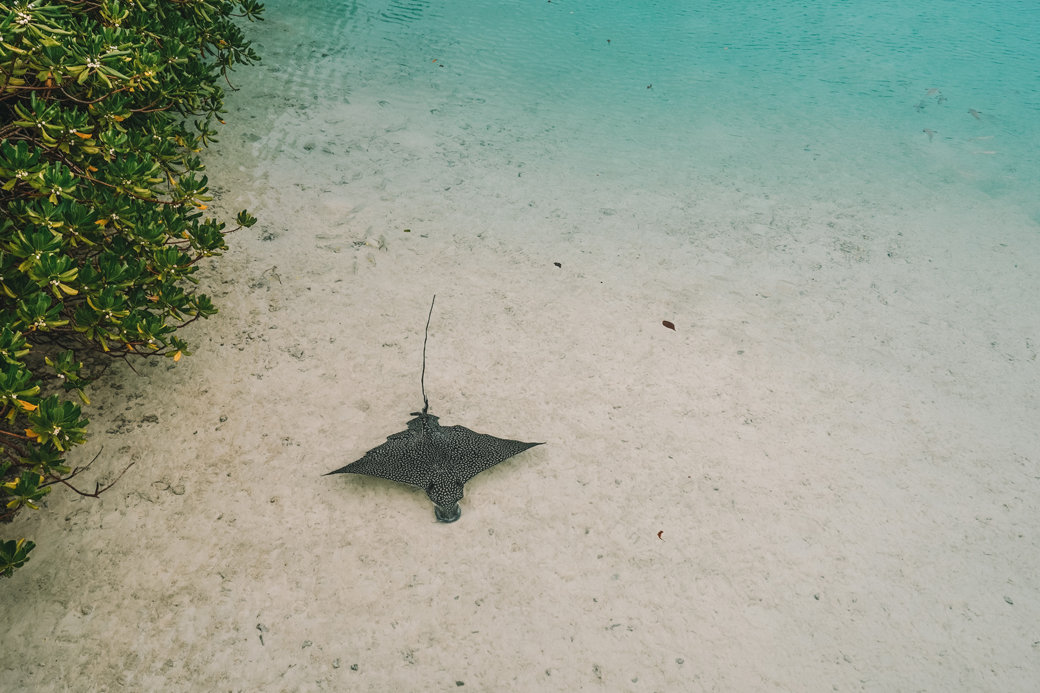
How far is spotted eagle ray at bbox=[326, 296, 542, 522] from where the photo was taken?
2832 millimetres

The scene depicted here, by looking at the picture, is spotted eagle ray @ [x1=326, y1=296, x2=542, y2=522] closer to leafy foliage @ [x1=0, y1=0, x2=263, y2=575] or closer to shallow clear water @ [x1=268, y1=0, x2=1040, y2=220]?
leafy foliage @ [x1=0, y1=0, x2=263, y2=575]

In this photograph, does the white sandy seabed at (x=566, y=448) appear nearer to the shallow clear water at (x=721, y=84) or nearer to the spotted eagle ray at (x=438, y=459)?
the spotted eagle ray at (x=438, y=459)

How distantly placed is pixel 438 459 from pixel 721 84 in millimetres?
5607

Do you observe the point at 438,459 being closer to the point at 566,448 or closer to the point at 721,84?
the point at 566,448

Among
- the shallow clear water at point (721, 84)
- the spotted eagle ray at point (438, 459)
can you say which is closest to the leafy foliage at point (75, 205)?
the spotted eagle ray at point (438, 459)

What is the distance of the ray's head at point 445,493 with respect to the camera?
281 centimetres

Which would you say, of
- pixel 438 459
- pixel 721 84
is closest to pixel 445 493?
pixel 438 459

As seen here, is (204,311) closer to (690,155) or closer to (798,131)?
(690,155)

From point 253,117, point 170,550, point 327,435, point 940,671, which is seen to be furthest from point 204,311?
point 940,671

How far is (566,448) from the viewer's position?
321 cm

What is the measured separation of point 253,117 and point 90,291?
3.29 metres

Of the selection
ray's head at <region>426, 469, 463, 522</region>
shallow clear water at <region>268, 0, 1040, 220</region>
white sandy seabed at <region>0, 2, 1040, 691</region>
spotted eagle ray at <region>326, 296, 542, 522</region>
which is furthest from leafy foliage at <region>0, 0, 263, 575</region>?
shallow clear water at <region>268, 0, 1040, 220</region>

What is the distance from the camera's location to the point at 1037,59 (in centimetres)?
746

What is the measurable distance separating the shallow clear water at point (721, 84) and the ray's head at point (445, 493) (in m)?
3.18
